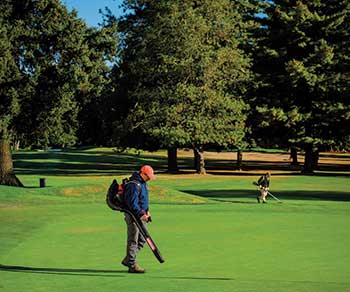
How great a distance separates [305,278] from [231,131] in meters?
51.2

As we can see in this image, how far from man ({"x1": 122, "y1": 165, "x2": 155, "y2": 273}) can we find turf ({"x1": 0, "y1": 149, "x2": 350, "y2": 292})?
15.5 inches

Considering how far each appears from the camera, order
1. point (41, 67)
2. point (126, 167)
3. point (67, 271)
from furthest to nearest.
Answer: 1. point (126, 167)
2. point (41, 67)
3. point (67, 271)

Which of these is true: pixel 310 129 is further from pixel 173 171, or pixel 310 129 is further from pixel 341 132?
pixel 173 171

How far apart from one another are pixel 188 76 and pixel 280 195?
22953 millimetres

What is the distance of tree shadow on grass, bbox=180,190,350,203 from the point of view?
38666 mm

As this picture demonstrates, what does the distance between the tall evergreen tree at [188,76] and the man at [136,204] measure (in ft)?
157

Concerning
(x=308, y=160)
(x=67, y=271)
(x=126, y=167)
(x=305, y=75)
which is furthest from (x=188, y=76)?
(x=67, y=271)

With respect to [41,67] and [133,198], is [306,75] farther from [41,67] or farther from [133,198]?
[133,198]

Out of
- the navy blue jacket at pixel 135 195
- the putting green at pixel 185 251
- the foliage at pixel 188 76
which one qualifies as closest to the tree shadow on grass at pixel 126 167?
the foliage at pixel 188 76

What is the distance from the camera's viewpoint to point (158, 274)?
12891mm

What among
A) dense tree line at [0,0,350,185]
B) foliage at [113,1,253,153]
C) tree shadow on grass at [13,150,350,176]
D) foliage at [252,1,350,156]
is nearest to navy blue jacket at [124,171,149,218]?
dense tree line at [0,0,350,185]

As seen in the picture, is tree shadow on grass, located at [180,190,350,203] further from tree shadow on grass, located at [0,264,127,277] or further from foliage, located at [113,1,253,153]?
tree shadow on grass, located at [0,264,127,277]

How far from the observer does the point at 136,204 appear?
40.1ft

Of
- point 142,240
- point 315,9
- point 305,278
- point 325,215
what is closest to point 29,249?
point 142,240
